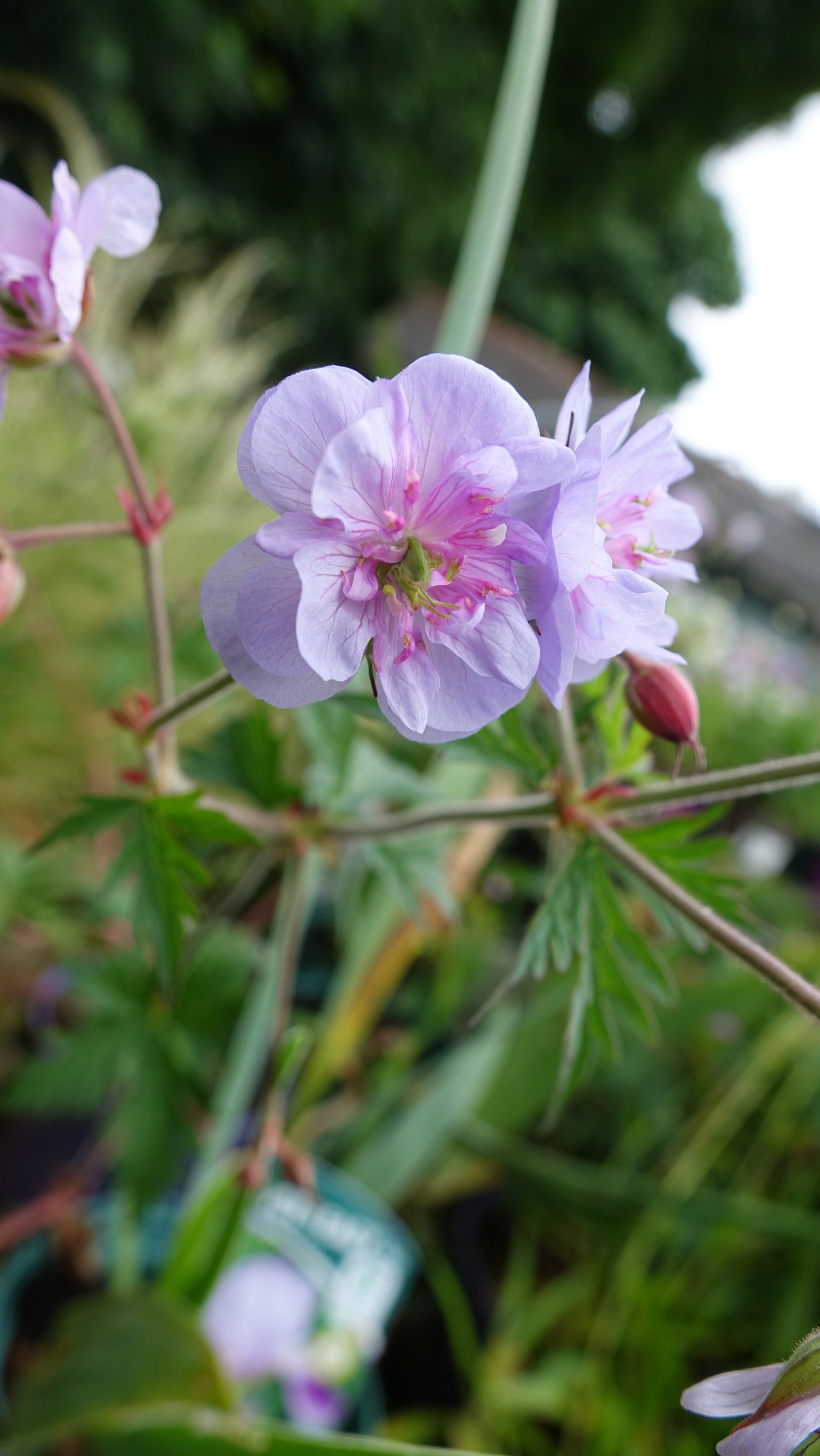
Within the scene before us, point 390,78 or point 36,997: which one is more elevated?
point 390,78

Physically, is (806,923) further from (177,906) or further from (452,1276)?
(177,906)

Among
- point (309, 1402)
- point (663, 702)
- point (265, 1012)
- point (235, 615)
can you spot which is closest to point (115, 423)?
point (235, 615)

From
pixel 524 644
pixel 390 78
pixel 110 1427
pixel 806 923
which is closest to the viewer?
pixel 524 644

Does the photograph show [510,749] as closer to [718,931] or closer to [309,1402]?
[718,931]

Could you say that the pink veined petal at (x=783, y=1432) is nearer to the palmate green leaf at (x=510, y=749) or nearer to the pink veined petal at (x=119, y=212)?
the palmate green leaf at (x=510, y=749)

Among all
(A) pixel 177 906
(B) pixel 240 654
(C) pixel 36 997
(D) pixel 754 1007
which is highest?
(B) pixel 240 654

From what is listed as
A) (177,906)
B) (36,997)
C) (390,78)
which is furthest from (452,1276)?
(390,78)
